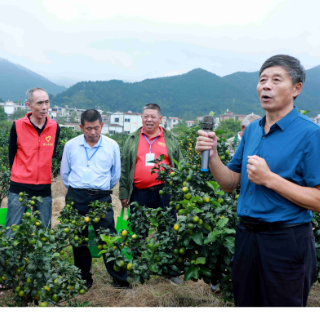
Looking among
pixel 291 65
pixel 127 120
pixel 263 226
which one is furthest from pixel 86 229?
pixel 127 120

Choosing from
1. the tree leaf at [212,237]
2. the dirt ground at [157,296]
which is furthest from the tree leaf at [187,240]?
the dirt ground at [157,296]

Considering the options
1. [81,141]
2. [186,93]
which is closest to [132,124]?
[186,93]

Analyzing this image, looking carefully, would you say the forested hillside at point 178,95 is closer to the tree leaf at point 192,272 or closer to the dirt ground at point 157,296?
the dirt ground at point 157,296

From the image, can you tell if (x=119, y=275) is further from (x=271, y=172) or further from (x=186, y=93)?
(x=186, y=93)

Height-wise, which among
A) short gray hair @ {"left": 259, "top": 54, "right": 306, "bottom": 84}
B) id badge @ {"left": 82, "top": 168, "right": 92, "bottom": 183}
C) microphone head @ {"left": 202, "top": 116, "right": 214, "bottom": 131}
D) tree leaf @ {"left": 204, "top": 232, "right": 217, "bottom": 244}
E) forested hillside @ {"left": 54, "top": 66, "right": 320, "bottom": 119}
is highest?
forested hillside @ {"left": 54, "top": 66, "right": 320, "bottom": 119}

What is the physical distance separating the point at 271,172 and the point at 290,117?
338mm

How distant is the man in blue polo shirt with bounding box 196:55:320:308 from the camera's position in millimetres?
1483

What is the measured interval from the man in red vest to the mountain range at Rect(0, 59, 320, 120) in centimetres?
8860

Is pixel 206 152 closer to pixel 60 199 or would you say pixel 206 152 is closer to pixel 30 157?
pixel 30 157

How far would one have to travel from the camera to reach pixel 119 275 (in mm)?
3539

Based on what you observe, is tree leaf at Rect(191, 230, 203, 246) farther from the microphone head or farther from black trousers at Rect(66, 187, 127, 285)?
black trousers at Rect(66, 187, 127, 285)

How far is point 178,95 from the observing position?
106 m

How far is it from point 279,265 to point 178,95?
108 m

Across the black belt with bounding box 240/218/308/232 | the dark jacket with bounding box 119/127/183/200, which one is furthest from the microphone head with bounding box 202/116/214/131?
the dark jacket with bounding box 119/127/183/200
